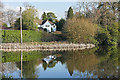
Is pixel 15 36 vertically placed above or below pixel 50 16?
below

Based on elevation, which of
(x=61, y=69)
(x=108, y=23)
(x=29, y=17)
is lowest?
(x=61, y=69)

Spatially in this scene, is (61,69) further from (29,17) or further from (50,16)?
(50,16)

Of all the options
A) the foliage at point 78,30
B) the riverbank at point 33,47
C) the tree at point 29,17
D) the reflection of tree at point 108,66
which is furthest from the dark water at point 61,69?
the tree at point 29,17

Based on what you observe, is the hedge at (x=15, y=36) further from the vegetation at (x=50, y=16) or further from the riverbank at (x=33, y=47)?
the vegetation at (x=50, y=16)

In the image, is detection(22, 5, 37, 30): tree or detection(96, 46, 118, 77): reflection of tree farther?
detection(22, 5, 37, 30): tree

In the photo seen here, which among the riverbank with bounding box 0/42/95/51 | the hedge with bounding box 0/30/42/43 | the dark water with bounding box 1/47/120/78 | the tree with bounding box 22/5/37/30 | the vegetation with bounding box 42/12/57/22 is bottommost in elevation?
the dark water with bounding box 1/47/120/78

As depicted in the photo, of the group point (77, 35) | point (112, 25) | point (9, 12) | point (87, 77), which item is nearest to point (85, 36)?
point (77, 35)

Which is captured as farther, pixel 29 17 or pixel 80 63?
pixel 29 17

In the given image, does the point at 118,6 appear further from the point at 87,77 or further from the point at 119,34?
the point at 87,77

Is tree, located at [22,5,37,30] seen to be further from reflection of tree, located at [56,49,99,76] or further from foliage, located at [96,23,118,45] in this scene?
reflection of tree, located at [56,49,99,76]

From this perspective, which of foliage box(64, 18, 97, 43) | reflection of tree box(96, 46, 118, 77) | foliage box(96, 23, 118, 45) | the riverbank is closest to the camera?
reflection of tree box(96, 46, 118, 77)

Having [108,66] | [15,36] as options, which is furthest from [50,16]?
[108,66]

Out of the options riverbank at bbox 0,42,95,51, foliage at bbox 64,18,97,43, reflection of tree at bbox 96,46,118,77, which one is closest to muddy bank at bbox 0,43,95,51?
riverbank at bbox 0,42,95,51

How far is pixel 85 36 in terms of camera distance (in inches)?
842
